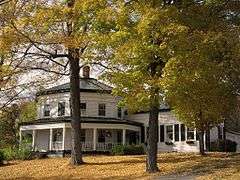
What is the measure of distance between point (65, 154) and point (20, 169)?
45.0 feet

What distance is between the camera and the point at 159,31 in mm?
24266

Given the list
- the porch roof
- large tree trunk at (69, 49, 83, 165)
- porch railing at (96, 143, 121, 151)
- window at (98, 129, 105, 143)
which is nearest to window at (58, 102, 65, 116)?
the porch roof

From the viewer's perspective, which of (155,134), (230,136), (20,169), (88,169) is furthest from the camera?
(230,136)

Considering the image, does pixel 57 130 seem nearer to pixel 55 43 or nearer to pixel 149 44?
pixel 55 43

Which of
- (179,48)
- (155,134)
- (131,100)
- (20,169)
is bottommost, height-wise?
(20,169)

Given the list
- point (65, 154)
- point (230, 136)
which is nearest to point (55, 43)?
point (65, 154)

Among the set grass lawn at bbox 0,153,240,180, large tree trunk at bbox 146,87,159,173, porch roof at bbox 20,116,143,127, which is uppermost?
porch roof at bbox 20,116,143,127

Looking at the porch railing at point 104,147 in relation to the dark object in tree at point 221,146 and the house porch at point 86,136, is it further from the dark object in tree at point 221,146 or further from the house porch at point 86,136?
the dark object in tree at point 221,146

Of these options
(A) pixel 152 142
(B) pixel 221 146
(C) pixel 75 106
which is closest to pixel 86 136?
(B) pixel 221 146

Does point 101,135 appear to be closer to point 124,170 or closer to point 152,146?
point 124,170

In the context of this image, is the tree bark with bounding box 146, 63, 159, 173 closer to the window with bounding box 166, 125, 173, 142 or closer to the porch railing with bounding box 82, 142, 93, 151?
the porch railing with bounding box 82, 142, 93, 151

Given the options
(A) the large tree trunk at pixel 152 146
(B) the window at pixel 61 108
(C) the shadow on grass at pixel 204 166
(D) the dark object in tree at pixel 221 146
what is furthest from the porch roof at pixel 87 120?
(A) the large tree trunk at pixel 152 146

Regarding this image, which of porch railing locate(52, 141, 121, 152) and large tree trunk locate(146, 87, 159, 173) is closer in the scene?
large tree trunk locate(146, 87, 159, 173)

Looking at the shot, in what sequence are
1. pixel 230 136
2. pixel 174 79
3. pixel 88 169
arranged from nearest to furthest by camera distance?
1. pixel 174 79
2. pixel 88 169
3. pixel 230 136
